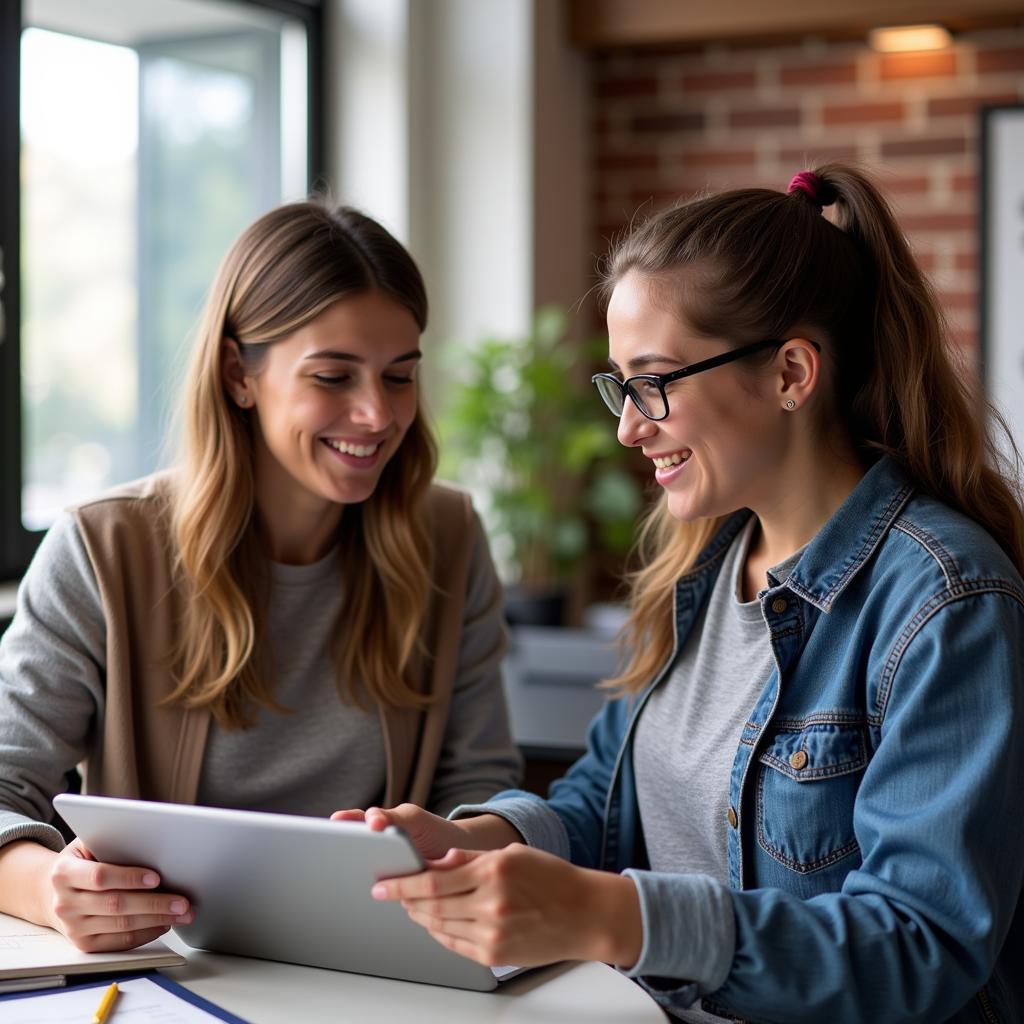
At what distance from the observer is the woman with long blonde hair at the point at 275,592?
67.3 inches

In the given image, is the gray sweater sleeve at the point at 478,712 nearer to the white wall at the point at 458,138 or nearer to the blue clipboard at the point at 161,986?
the blue clipboard at the point at 161,986

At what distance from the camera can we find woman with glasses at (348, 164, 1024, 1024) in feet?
3.83

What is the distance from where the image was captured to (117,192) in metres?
3.70

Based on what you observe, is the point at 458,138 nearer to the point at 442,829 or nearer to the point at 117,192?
the point at 117,192

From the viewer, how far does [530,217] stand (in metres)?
4.07

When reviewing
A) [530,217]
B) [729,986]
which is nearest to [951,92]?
[530,217]

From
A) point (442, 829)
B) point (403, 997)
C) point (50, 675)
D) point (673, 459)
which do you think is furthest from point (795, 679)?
point (50, 675)

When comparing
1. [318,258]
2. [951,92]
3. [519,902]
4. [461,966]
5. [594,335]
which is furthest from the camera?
[594,335]

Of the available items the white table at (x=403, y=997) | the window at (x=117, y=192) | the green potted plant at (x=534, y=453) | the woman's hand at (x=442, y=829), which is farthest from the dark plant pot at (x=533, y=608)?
the white table at (x=403, y=997)

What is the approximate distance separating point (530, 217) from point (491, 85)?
421 mm

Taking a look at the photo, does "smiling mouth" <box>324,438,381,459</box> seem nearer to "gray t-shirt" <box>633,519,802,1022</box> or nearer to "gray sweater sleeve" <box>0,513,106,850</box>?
"gray sweater sleeve" <box>0,513,106,850</box>

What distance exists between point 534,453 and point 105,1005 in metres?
2.80

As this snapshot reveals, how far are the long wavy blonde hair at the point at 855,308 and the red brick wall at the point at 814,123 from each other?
7.93 ft

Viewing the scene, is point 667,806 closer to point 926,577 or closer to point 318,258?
point 926,577
